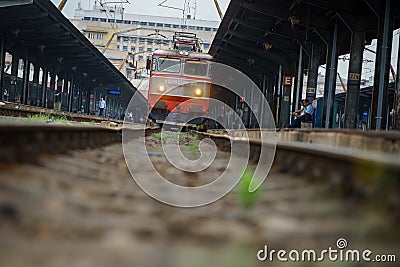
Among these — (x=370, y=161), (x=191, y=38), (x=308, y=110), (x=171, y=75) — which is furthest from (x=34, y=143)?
(x=191, y=38)

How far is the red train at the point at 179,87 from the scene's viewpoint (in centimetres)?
1833

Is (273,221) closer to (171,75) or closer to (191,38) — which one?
(171,75)

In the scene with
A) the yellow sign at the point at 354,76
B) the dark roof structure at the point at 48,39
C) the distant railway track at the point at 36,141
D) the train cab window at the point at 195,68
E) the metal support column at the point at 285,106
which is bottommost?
the distant railway track at the point at 36,141

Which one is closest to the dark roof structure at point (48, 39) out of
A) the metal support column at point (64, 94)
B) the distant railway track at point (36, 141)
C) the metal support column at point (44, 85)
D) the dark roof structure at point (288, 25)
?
the metal support column at point (44, 85)

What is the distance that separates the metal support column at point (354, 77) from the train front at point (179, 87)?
554 centimetres

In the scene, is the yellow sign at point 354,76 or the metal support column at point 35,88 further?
the metal support column at point 35,88

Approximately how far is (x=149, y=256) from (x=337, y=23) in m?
15.2

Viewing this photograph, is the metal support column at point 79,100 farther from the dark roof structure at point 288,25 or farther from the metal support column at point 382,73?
the metal support column at point 382,73

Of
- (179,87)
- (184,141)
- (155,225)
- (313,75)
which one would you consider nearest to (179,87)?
(179,87)

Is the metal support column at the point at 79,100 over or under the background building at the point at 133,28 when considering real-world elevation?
under

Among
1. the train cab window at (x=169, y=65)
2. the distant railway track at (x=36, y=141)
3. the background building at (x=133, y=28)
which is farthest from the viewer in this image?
the background building at (x=133, y=28)

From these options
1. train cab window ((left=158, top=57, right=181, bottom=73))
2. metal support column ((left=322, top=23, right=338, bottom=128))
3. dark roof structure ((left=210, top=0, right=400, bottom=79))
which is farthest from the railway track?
train cab window ((left=158, top=57, right=181, bottom=73))

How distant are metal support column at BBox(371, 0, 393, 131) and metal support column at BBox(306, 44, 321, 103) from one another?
609cm

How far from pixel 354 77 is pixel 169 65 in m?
7.13
